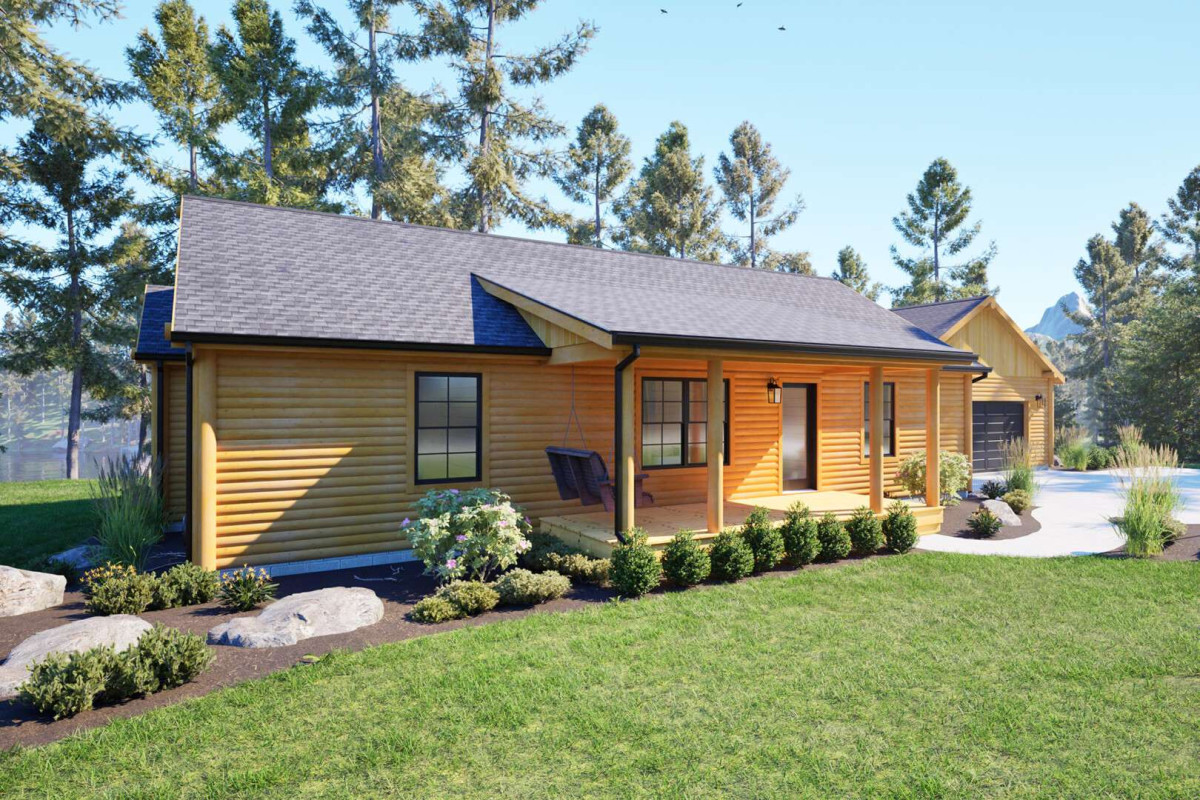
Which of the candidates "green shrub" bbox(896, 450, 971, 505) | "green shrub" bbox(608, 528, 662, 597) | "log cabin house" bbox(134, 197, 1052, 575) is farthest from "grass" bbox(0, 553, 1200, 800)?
"green shrub" bbox(896, 450, 971, 505)

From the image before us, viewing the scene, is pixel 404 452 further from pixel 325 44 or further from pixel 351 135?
pixel 325 44

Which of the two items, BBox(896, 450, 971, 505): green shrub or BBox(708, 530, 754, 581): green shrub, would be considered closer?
BBox(708, 530, 754, 581): green shrub

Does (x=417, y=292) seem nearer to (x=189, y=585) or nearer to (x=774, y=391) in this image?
(x=189, y=585)

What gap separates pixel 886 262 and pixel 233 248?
28756 mm

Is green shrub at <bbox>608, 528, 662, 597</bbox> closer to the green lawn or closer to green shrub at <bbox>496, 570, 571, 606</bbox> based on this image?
green shrub at <bbox>496, 570, 571, 606</bbox>

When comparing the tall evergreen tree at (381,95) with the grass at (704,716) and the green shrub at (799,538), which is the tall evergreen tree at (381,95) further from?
the grass at (704,716)

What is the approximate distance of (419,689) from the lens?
445 centimetres

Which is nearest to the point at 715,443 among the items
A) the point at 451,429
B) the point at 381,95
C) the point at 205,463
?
the point at 451,429

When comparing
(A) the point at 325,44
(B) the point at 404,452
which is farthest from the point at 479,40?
(B) the point at 404,452

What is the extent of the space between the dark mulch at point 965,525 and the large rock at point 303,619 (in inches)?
326

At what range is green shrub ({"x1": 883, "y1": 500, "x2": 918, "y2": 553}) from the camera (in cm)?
854

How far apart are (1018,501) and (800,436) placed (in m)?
3.69

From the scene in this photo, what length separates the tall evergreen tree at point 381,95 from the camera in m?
19.2

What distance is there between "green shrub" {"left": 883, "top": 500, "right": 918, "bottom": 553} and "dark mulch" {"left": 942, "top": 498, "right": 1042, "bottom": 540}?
153 centimetres
